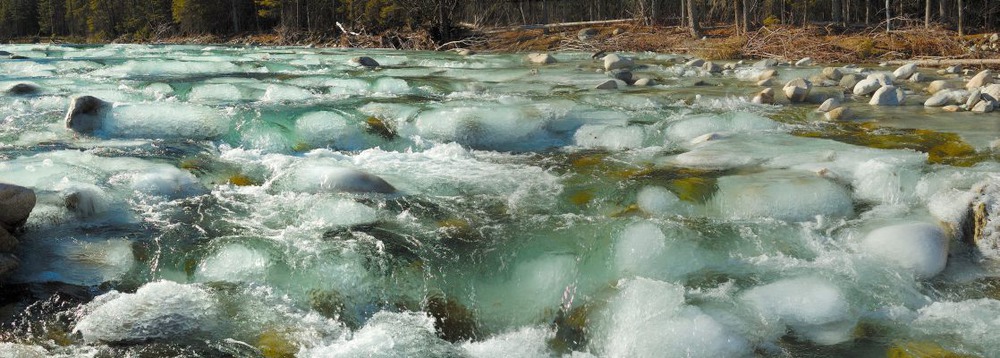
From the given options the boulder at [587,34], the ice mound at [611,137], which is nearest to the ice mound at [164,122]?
the ice mound at [611,137]

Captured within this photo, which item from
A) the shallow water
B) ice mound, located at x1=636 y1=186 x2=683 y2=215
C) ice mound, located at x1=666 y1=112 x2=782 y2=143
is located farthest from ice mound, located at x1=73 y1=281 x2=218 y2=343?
ice mound, located at x1=666 y1=112 x2=782 y2=143

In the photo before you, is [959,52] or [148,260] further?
[959,52]

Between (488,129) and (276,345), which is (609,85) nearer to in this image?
(488,129)

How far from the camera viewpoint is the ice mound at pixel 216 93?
35.7 ft

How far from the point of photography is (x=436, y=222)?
219 inches

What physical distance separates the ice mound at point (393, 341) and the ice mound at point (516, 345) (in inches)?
4.9

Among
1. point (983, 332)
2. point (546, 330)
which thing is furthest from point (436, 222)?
point (983, 332)

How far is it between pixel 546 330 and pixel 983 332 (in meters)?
2.33

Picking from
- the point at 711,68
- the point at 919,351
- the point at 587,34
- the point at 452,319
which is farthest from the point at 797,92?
the point at 587,34

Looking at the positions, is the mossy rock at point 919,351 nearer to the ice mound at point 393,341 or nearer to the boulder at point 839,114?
the ice mound at point 393,341

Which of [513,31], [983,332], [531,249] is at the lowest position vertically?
[983,332]

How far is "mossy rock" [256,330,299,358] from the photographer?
3.90m

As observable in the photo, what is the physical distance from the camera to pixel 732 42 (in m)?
19.8

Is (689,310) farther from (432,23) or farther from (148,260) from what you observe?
(432,23)
